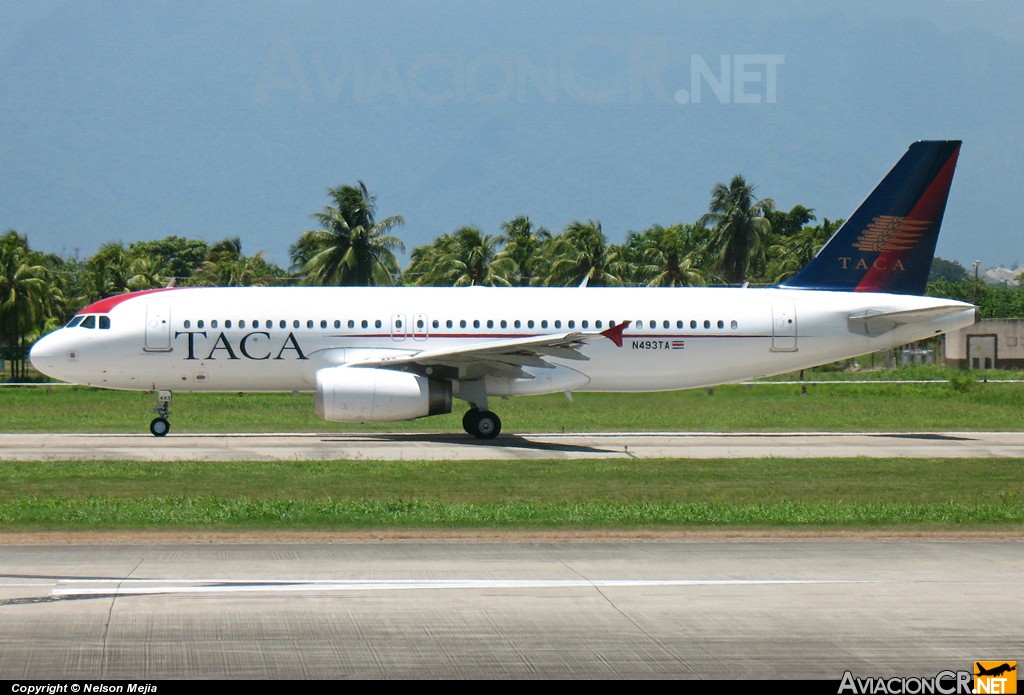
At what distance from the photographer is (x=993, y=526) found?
17406mm

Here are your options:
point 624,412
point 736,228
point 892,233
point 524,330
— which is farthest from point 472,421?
point 736,228

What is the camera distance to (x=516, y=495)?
20.7 metres

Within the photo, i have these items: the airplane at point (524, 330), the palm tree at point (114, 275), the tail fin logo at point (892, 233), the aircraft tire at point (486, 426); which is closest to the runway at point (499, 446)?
the aircraft tire at point (486, 426)

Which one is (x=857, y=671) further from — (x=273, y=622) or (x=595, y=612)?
(x=273, y=622)

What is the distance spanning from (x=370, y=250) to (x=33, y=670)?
59422mm

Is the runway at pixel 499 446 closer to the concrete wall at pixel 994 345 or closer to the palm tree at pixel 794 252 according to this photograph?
the concrete wall at pixel 994 345

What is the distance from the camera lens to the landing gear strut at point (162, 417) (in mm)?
31422

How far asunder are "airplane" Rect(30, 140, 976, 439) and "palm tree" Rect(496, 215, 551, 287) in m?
48.5

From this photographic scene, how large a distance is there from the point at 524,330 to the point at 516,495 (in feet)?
38.8

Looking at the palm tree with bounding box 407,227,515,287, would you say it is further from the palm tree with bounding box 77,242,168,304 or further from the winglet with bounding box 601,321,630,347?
the winglet with bounding box 601,321,630,347

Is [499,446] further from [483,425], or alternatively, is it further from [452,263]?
[452,263]

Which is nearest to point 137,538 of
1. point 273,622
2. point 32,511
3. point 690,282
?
point 32,511

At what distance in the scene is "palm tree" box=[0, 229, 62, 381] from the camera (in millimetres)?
72062

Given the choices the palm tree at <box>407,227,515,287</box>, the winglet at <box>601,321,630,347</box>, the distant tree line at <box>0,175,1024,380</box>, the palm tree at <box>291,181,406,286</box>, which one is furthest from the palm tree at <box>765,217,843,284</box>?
the winglet at <box>601,321,630,347</box>
